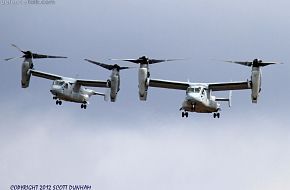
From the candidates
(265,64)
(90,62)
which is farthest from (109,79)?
(265,64)

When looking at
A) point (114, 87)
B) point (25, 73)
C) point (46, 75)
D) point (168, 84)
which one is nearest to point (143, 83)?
point (168, 84)

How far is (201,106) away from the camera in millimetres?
76688

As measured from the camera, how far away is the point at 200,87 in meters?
78.0

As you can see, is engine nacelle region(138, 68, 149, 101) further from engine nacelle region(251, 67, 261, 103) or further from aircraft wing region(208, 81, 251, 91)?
engine nacelle region(251, 67, 261, 103)

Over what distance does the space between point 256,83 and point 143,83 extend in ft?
29.8

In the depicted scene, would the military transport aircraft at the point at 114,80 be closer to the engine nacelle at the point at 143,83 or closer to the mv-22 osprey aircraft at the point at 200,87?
the mv-22 osprey aircraft at the point at 200,87

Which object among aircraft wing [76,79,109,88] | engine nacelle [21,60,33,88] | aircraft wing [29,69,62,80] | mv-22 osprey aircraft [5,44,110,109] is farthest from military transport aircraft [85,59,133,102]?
aircraft wing [29,69,62,80]

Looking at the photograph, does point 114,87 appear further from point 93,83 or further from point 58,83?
point 58,83

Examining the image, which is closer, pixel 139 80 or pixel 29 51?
pixel 139 80

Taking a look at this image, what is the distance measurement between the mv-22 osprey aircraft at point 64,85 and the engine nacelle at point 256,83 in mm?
13884

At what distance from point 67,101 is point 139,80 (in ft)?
38.7

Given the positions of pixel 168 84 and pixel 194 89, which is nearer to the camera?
pixel 194 89

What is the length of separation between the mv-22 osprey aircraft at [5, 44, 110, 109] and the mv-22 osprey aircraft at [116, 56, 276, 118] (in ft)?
17.1

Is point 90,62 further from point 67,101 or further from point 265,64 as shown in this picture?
point 265,64
